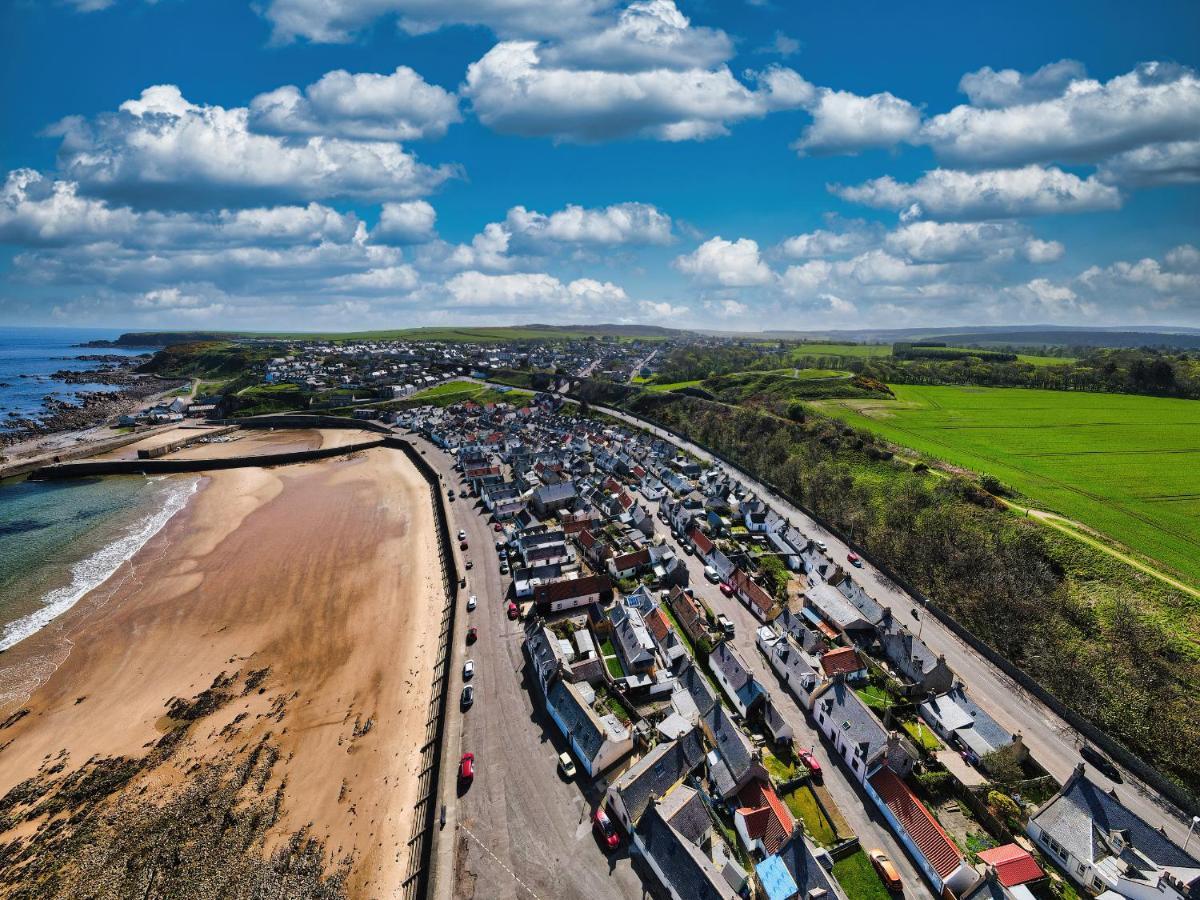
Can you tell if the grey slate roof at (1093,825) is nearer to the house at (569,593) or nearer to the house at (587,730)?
the house at (587,730)

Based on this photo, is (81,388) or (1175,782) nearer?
(1175,782)

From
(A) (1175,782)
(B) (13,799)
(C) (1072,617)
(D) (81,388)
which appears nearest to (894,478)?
(C) (1072,617)

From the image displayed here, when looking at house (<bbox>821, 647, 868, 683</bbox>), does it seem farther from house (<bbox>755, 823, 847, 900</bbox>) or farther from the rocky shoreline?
the rocky shoreline

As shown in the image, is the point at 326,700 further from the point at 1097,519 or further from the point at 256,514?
the point at 1097,519

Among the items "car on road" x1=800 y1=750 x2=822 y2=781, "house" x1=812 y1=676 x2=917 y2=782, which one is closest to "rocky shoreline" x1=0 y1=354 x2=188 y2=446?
"car on road" x1=800 y1=750 x2=822 y2=781

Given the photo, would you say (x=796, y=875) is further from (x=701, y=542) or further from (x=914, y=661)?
(x=701, y=542)

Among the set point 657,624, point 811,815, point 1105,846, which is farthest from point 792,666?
point 1105,846
